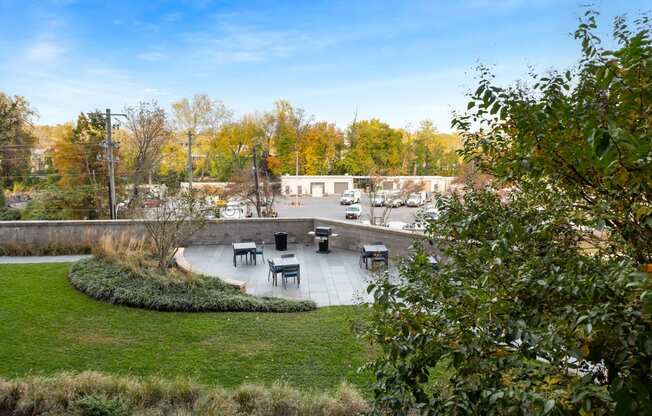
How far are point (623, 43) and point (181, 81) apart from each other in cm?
5407

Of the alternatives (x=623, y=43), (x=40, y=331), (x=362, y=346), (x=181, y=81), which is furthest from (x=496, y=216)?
(x=181, y=81)

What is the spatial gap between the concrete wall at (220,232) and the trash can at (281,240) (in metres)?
1.03

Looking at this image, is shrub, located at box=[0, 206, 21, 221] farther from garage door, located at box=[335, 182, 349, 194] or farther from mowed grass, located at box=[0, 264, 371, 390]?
garage door, located at box=[335, 182, 349, 194]

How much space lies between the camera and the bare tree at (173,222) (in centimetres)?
1059

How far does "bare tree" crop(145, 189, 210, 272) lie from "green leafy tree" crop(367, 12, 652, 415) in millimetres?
8966

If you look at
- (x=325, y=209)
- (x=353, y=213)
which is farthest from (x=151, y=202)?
(x=325, y=209)

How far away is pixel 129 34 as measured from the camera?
2547 centimetres

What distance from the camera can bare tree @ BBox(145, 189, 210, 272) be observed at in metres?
10.6

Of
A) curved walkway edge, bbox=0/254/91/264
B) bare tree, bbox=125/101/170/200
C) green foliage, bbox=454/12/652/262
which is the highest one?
bare tree, bbox=125/101/170/200

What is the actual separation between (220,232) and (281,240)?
8.59 ft

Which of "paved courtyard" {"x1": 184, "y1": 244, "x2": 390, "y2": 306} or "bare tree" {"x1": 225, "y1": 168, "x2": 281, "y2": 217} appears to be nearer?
"paved courtyard" {"x1": 184, "y1": 244, "x2": 390, "y2": 306}

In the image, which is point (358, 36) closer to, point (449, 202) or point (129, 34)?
point (129, 34)

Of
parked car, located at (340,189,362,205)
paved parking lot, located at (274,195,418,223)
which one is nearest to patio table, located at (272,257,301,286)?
paved parking lot, located at (274,195,418,223)

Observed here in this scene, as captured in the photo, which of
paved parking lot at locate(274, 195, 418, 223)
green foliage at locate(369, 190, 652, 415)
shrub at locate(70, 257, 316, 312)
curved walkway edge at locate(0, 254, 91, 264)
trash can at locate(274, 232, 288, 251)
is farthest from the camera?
paved parking lot at locate(274, 195, 418, 223)
